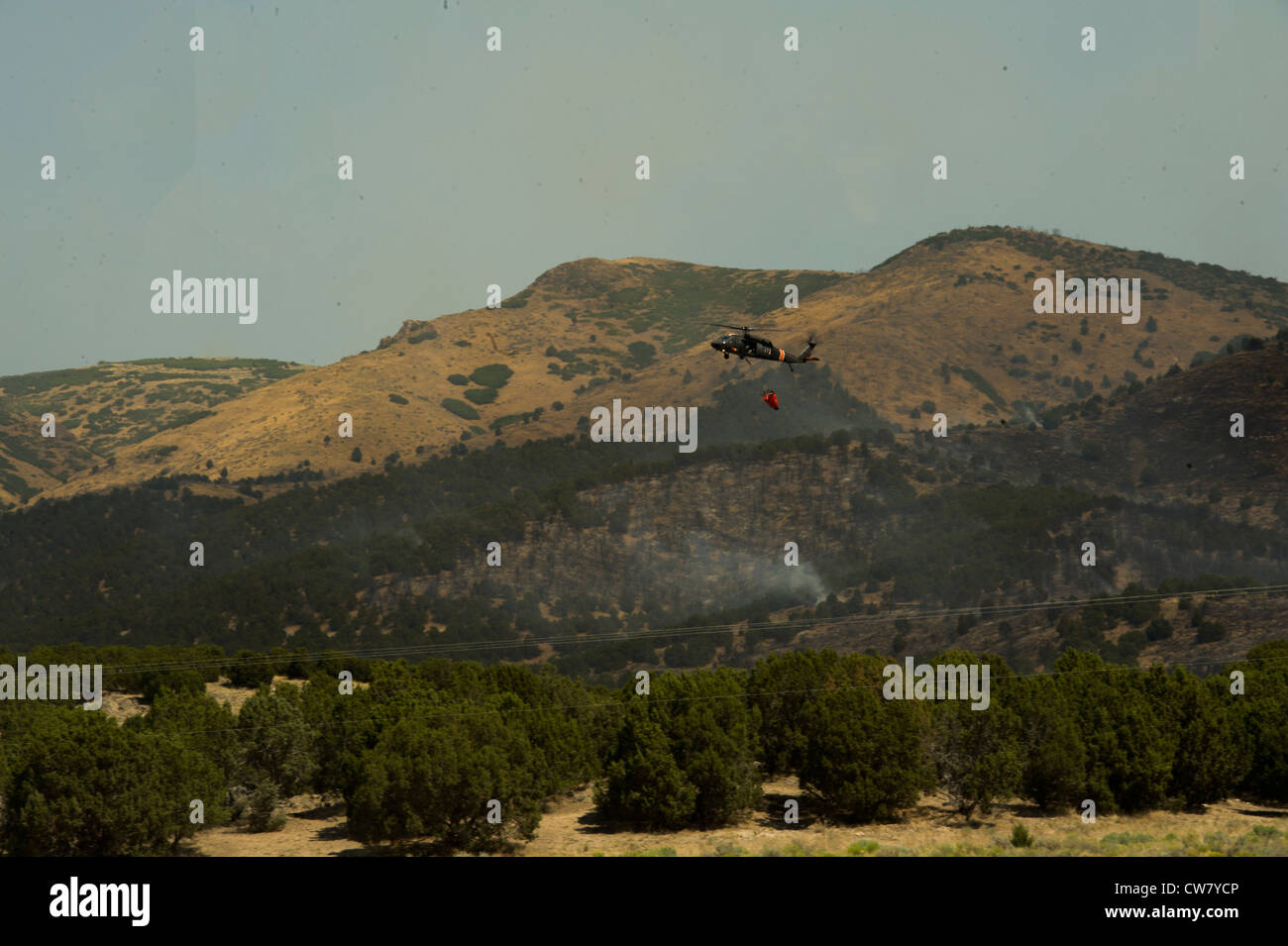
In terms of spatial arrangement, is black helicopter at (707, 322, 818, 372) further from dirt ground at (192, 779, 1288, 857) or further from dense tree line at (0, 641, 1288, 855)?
dirt ground at (192, 779, 1288, 857)

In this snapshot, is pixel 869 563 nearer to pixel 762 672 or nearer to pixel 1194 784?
pixel 762 672

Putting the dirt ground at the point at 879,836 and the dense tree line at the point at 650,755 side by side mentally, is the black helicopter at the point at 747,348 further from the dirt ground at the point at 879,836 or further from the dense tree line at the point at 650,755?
the dirt ground at the point at 879,836

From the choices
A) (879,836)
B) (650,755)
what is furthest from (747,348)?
(879,836)

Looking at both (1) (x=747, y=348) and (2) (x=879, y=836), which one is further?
(1) (x=747, y=348)

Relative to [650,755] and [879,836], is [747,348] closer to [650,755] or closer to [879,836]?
[650,755]
